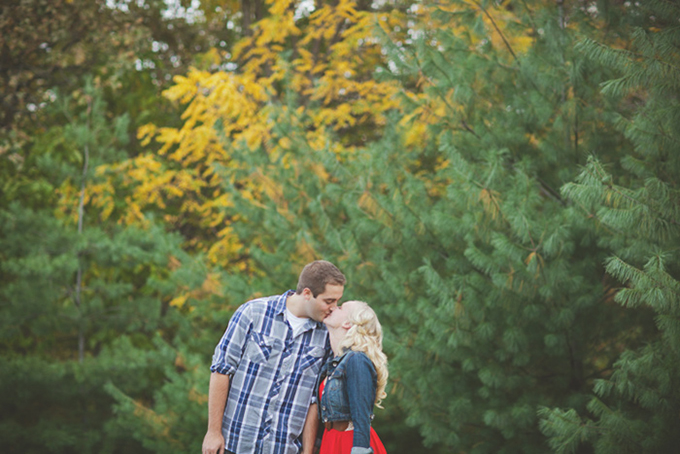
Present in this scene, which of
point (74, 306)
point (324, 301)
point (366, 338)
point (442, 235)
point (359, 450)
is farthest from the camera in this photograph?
point (74, 306)

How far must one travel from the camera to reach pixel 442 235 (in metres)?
4.80

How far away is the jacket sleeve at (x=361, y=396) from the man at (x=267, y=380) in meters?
0.33

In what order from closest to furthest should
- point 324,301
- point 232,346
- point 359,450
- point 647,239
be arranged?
1. point 359,450
2. point 324,301
3. point 232,346
4. point 647,239

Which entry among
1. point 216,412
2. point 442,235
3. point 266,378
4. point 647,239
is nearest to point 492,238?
point 442,235

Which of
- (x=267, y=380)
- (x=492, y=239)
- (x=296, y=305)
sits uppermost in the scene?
(x=492, y=239)

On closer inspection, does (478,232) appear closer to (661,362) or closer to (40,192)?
(661,362)

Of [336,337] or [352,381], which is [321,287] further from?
[352,381]

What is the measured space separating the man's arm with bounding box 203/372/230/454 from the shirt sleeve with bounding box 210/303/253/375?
0.04 m

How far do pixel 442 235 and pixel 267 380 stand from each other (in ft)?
7.33

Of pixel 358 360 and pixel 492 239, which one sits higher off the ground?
pixel 492 239

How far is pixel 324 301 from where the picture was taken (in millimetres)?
2883

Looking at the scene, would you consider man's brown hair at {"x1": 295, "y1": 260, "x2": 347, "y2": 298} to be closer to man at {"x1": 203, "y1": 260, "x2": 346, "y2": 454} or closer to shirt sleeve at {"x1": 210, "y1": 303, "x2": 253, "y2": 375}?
man at {"x1": 203, "y1": 260, "x2": 346, "y2": 454}

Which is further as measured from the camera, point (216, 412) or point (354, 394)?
point (216, 412)

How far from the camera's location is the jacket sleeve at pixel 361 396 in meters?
2.63
